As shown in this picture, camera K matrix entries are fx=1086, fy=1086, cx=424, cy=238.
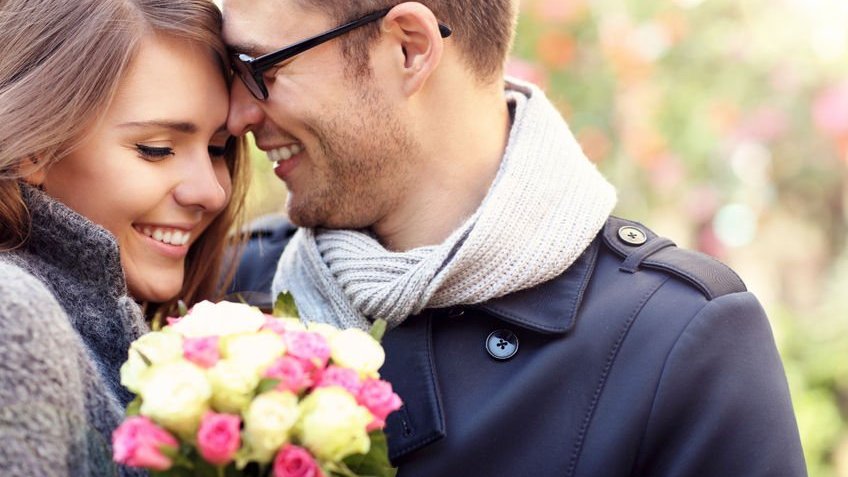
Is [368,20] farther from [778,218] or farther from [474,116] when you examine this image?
[778,218]

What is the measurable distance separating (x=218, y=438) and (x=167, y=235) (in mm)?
1155

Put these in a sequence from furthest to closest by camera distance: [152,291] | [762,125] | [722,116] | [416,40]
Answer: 1. [762,125]
2. [722,116]
3. [416,40]
4. [152,291]

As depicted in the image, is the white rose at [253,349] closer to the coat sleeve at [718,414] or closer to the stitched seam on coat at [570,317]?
the stitched seam on coat at [570,317]

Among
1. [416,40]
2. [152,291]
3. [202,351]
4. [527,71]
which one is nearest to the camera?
[202,351]

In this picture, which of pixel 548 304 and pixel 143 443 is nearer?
pixel 143 443

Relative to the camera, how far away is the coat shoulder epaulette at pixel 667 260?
8.62 feet

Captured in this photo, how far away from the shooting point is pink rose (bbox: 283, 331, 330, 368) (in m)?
1.89

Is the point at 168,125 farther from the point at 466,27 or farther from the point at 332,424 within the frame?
the point at 332,424

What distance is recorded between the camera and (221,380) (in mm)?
1775

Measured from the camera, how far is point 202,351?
5.98 ft

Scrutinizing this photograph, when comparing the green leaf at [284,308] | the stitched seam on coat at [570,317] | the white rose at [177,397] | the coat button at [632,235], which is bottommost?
the stitched seam on coat at [570,317]

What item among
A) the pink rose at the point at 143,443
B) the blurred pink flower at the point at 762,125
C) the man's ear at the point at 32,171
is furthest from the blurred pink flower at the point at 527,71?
the pink rose at the point at 143,443

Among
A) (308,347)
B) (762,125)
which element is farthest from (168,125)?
(762,125)

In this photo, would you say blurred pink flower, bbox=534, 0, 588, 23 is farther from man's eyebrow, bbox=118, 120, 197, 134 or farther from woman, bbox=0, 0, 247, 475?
man's eyebrow, bbox=118, 120, 197, 134
